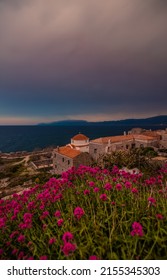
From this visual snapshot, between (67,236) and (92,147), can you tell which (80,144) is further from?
Answer: (67,236)

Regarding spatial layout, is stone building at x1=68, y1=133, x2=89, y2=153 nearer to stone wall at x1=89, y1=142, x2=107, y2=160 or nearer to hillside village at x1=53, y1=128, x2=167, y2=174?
hillside village at x1=53, y1=128, x2=167, y2=174

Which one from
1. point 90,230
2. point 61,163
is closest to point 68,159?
point 61,163

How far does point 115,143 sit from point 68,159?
10429 mm

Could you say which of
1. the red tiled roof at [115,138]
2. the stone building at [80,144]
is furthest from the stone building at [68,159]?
the stone building at [80,144]

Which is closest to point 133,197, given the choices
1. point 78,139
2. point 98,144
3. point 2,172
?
point 98,144

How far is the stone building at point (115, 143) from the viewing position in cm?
3450

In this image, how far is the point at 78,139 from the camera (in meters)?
39.0

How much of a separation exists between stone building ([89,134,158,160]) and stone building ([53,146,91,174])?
2.42 metres

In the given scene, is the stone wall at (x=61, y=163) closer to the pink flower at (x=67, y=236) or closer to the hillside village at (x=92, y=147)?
the hillside village at (x=92, y=147)

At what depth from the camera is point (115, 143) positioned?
35781 millimetres

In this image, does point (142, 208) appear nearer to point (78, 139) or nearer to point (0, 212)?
point (0, 212)

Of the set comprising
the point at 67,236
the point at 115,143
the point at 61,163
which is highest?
the point at 67,236

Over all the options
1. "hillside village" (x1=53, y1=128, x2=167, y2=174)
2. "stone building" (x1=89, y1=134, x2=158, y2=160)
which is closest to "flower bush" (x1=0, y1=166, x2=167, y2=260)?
"hillside village" (x1=53, y1=128, x2=167, y2=174)

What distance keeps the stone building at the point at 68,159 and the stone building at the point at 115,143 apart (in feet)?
7.94
